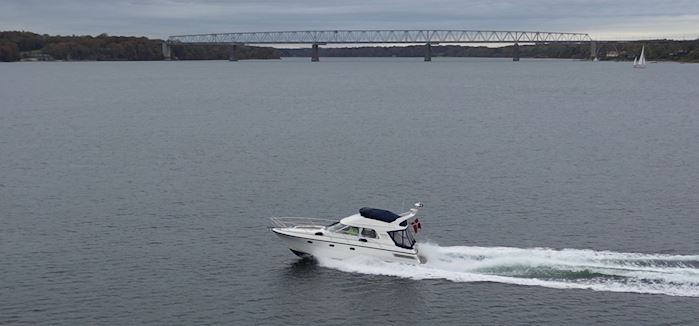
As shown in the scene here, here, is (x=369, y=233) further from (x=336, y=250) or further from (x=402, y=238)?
(x=336, y=250)

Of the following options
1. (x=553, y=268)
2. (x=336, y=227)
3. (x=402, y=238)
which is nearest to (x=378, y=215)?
(x=402, y=238)

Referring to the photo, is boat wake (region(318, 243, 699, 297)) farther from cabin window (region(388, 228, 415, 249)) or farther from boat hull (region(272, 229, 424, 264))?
cabin window (region(388, 228, 415, 249))

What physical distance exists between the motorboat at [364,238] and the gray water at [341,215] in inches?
34.8

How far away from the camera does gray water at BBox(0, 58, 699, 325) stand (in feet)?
160

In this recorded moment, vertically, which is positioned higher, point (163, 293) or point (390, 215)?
point (390, 215)

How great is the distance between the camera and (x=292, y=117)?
481ft

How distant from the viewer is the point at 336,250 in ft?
183

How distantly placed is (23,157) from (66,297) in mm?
52402

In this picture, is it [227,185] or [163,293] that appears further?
[227,185]

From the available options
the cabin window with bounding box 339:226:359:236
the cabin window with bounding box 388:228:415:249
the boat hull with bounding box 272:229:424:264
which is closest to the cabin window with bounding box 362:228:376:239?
the cabin window with bounding box 339:226:359:236

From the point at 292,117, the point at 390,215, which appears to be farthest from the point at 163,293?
the point at 292,117

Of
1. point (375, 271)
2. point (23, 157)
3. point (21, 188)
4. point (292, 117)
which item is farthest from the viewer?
point (292, 117)

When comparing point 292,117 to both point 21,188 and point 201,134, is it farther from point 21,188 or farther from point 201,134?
point 21,188

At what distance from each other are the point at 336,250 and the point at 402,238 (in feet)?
14.0
